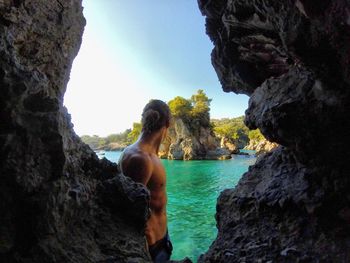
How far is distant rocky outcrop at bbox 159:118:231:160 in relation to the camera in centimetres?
5491

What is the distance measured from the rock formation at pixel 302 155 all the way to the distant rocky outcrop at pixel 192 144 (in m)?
52.5

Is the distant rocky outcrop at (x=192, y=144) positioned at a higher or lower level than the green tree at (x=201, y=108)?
lower

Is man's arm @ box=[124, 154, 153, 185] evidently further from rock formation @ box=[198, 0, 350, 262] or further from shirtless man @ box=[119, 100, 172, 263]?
rock formation @ box=[198, 0, 350, 262]

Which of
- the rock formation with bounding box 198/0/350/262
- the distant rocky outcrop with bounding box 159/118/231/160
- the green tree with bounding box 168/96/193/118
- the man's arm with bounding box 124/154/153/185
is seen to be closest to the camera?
the rock formation with bounding box 198/0/350/262

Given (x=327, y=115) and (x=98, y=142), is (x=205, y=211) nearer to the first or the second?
(x=327, y=115)

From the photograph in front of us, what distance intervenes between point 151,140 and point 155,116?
0.31m

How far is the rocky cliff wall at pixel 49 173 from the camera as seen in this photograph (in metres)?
1.20

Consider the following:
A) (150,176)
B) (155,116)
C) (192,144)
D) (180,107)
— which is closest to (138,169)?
(150,176)

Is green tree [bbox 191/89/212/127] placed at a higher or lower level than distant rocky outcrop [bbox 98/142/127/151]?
higher

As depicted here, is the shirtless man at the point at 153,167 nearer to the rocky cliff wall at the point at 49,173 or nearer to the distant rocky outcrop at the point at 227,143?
the rocky cliff wall at the point at 49,173

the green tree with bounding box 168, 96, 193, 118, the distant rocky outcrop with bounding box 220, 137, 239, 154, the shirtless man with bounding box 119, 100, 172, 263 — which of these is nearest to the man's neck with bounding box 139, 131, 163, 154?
the shirtless man with bounding box 119, 100, 172, 263

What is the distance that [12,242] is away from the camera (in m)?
1.23

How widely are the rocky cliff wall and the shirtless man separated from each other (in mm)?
780

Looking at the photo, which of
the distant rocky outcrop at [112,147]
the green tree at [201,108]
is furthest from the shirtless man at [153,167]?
the distant rocky outcrop at [112,147]
